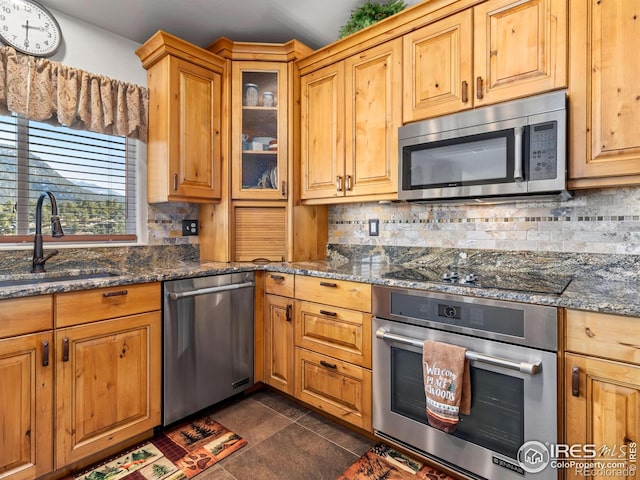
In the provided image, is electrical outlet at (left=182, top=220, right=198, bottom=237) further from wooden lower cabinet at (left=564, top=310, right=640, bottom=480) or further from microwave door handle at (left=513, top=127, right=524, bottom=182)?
wooden lower cabinet at (left=564, top=310, right=640, bottom=480)

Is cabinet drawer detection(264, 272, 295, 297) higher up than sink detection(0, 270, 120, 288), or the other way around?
sink detection(0, 270, 120, 288)

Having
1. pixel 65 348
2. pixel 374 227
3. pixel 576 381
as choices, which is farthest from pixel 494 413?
pixel 65 348

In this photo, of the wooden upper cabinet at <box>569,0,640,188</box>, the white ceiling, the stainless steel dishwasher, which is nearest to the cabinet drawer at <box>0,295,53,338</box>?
the stainless steel dishwasher

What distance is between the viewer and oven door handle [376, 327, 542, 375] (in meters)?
1.28

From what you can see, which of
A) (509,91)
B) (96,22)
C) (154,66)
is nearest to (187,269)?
(154,66)

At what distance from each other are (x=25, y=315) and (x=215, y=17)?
1995mm

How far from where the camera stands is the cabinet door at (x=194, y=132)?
226 centimetres

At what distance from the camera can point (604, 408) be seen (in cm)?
119

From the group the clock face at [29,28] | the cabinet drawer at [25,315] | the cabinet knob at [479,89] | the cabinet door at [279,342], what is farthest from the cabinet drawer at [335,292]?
the clock face at [29,28]

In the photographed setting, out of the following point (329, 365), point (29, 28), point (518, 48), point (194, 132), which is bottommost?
point (329, 365)

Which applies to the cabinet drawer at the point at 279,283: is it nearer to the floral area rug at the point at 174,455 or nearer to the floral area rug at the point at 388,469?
the floral area rug at the point at 174,455

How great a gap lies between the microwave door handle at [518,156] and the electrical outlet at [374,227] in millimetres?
1038

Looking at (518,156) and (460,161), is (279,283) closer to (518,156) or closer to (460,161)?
(460,161)

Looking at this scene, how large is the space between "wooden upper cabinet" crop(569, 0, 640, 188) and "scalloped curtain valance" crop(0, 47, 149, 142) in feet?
8.05
